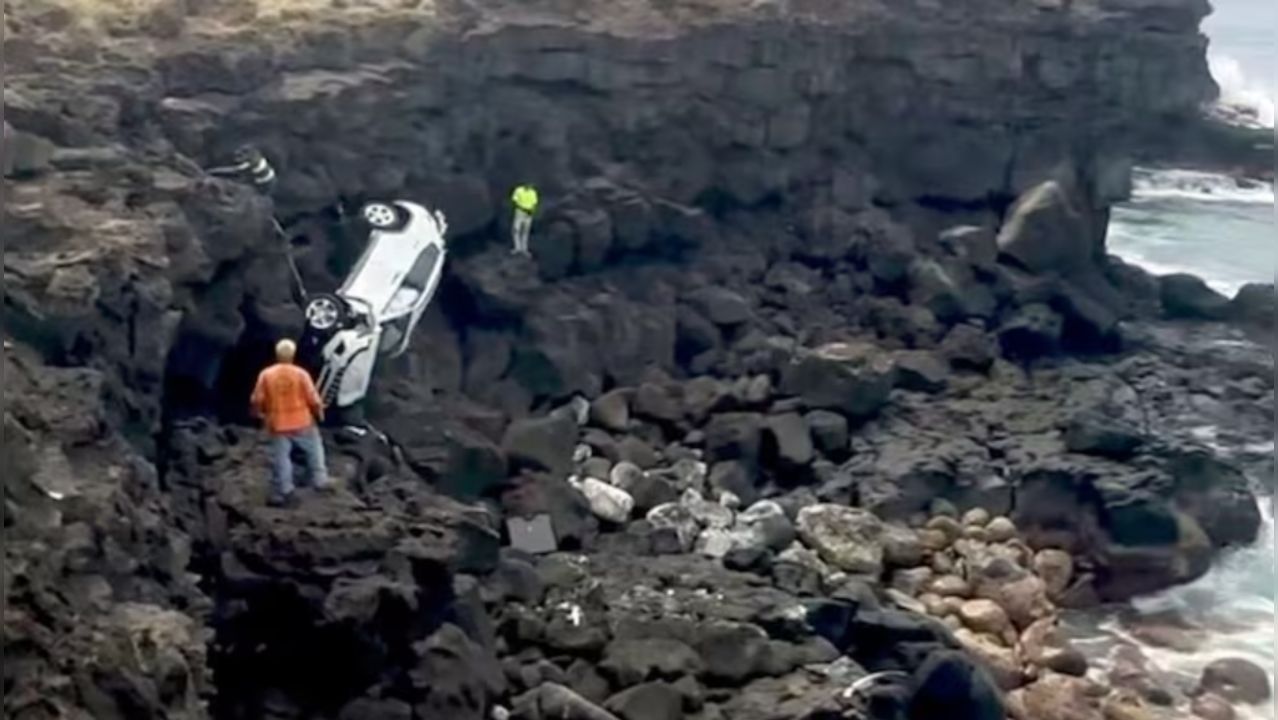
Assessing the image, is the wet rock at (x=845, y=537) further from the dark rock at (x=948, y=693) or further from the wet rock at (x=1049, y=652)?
the dark rock at (x=948, y=693)

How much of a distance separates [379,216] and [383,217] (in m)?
0.05

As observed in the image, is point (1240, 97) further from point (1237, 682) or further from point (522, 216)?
point (1237, 682)

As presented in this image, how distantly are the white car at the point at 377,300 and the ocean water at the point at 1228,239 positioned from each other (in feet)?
28.8

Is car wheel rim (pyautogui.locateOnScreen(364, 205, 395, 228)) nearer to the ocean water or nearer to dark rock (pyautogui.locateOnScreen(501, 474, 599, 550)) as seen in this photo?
dark rock (pyautogui.locateOnScreen(501, 474, 599, 550))

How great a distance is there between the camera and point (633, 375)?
23.4 meters

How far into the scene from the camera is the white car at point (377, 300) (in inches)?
691

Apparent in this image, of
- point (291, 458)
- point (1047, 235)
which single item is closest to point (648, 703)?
point (291, 458)

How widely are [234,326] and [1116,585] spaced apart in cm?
1093

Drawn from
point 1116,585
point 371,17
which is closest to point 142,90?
point 371,17

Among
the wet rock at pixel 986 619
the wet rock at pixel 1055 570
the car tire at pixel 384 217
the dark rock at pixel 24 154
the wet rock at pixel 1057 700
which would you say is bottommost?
the wet rock at pixel 1055 570

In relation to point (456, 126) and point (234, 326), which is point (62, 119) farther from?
point (456, 126)

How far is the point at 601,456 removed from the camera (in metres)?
20.8

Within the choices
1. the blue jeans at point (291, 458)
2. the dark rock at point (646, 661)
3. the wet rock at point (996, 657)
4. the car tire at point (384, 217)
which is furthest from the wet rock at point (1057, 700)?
the car tire at point (384, 217)

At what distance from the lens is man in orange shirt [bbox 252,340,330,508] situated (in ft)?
44.1
